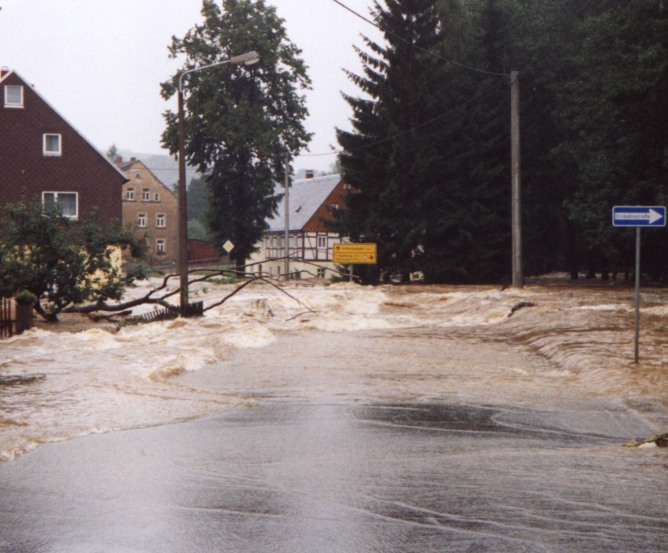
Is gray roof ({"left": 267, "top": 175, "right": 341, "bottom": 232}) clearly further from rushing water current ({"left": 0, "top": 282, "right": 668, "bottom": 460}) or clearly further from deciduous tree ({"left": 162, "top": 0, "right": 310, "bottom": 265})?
rushing water current ({"left": 0, "top": 282, "right": 668, "bottom": 460})

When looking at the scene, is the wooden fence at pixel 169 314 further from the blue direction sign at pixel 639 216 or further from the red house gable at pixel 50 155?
the red house gable at pixel 50 155

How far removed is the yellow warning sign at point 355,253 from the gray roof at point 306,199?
37371 millimetres

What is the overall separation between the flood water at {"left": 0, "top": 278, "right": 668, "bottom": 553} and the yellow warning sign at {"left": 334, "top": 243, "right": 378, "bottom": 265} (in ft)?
75.7

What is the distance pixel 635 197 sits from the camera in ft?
128

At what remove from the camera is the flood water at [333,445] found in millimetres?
5723

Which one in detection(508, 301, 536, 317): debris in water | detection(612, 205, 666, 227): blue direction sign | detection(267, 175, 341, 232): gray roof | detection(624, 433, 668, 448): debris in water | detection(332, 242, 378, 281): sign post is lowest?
detection(508, 301, 536, 317): debris in water

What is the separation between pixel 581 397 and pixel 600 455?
4142mm

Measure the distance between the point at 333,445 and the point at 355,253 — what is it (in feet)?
114

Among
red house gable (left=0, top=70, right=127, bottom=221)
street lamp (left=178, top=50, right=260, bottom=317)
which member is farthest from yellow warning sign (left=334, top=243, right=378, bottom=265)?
street lamp (left=178, top=50, right=260, bottom=317)

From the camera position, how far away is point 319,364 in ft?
52.5

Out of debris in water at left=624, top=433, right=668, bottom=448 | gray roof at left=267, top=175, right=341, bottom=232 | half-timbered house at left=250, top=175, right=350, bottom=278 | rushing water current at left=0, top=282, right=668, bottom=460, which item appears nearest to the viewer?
debris in water at left=624, top=433, right=668, bottom=448

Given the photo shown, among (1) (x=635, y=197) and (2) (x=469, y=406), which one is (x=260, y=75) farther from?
(2) (x=469, y=406)

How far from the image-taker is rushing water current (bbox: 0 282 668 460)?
11.3 m

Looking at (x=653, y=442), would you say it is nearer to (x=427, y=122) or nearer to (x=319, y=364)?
(x=319, y=364)
